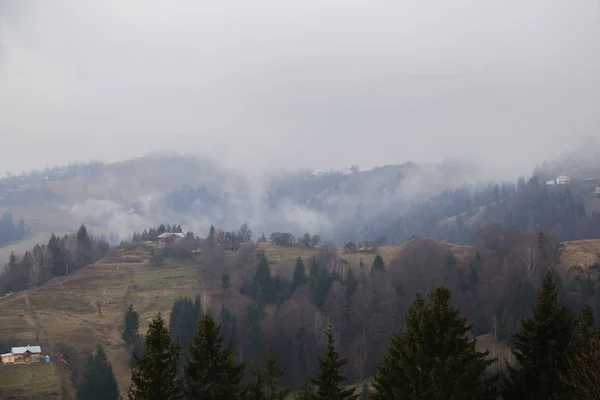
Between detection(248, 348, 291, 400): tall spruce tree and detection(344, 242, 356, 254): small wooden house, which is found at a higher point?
detection(248, 348, 291, 400): tall spruce tree

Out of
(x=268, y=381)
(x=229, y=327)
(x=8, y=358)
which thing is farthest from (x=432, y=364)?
(x=8, y=358)

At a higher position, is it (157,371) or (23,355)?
(157,371)

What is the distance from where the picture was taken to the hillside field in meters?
76.9

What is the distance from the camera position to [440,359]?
866 inches

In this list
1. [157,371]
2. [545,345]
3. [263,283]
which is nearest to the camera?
[157,371]

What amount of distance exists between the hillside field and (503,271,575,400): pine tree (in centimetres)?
6604

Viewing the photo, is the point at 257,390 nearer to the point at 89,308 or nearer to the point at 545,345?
the point at 545,345

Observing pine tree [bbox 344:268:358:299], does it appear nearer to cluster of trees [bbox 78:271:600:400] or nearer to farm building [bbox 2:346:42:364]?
farm building [bbox 2:346:42:364]

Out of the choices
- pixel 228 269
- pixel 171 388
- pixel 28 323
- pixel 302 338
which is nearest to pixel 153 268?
pixel 228 269

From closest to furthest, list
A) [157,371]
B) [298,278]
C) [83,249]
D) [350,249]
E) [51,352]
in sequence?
[157,371] → [51,352] → [298,278] → [83,249] → [350,249]

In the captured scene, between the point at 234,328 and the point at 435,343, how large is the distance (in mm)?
79035

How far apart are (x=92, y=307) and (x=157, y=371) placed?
97.1 metres

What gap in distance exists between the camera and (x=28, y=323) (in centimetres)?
9638

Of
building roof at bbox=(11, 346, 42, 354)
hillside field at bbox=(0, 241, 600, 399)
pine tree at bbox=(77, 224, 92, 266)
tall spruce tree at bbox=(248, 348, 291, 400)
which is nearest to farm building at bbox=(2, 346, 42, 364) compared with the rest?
building roof at bbox=(11, 346, 42, 354)
